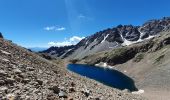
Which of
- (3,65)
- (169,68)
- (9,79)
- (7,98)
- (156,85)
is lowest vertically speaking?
(7,98)

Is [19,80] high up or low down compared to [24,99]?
up

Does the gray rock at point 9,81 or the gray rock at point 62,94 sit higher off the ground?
the gray rock at point 9,81

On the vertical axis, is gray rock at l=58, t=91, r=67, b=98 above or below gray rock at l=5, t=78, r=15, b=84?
below

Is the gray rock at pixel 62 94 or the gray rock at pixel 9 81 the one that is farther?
the gray rock at pixel 62 94

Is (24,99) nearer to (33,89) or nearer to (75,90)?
(33,89)

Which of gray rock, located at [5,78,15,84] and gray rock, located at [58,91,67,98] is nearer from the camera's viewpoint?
gray rock, located at [5,78,15,84]

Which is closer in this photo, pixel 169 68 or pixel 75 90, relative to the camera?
pixel 75 90

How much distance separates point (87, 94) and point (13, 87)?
28.4 feet

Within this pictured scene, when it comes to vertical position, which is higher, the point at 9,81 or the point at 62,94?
the point at 9,81

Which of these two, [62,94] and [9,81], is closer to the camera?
[9,81]

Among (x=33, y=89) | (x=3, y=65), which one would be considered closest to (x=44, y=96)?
(x=33, y=89)

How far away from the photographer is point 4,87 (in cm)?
1609

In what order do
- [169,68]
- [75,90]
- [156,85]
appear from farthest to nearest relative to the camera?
[169,68]
[156,85]
[75,90]

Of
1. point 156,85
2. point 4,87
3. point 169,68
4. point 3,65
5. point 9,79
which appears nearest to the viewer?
point 4,87
